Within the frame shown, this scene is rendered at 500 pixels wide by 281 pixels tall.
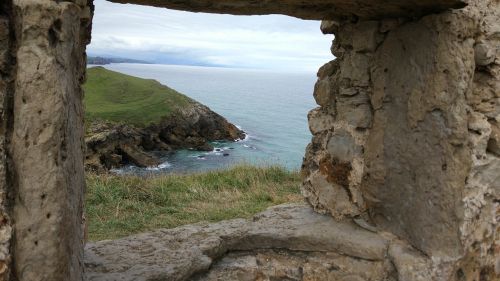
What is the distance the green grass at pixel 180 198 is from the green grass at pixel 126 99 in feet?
50.1

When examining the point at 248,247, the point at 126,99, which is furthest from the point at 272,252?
the point at 126,99

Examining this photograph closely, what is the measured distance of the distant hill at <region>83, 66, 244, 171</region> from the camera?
20.0 m

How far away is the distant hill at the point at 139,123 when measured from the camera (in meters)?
20.0

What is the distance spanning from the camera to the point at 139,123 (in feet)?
74.6

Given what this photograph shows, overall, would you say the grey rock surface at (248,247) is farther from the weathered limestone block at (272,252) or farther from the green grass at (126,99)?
the green grass at (126,99)

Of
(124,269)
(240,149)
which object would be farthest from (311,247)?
(240,149)

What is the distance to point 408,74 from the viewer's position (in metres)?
3.07

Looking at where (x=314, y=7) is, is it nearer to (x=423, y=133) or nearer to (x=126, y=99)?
(x=423, y=133)

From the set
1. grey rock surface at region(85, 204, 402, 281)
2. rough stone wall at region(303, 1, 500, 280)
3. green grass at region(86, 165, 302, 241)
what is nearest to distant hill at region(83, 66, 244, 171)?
green grass at region(86, 165, 302, 241)

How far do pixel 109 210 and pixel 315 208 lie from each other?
316 cm

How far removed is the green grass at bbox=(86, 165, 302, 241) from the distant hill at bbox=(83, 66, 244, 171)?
10.9 meters

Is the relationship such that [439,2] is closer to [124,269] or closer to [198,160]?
[124,269]

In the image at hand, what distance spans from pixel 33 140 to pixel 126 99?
24.8m

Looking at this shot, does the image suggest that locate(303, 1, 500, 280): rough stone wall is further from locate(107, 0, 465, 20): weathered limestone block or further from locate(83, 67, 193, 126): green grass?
locate(83, 67, 193, 126): green grass
